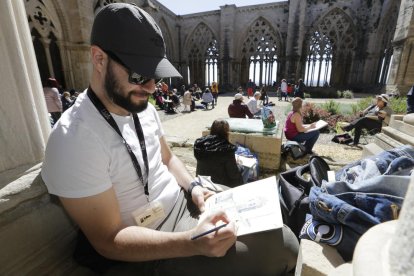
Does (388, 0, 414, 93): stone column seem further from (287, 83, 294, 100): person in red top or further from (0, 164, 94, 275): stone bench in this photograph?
(0, 164, 94, 275): stone bench

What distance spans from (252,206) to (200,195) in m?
0.38

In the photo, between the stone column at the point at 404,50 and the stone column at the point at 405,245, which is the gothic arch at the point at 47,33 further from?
the stone column at the point at 404,50

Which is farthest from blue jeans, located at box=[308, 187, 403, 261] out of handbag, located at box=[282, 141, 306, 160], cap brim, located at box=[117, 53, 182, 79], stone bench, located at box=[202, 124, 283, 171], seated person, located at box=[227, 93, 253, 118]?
seated person, located at box=[227, 93, 253, 118]

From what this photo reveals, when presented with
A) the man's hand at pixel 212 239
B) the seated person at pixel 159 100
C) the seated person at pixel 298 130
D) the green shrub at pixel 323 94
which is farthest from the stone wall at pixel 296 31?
the man's hand at pixel 212 239

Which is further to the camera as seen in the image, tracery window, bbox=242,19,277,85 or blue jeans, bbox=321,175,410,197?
tracery window, bbox=242,19,277,85

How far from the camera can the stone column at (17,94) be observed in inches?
42.8

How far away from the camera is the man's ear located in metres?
1.15

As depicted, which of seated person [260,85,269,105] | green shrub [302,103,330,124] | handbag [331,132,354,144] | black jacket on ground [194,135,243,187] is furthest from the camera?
seated person [260,85,269,105]

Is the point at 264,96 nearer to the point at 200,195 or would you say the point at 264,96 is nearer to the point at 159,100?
the point at 159,100

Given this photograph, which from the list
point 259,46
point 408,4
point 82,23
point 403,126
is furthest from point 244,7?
point 403,126

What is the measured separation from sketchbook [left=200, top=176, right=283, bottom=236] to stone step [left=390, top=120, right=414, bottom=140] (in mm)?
1984

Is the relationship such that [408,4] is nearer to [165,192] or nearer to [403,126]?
[403,126]

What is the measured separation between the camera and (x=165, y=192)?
143cm

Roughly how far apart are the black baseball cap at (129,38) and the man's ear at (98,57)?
0.03m
